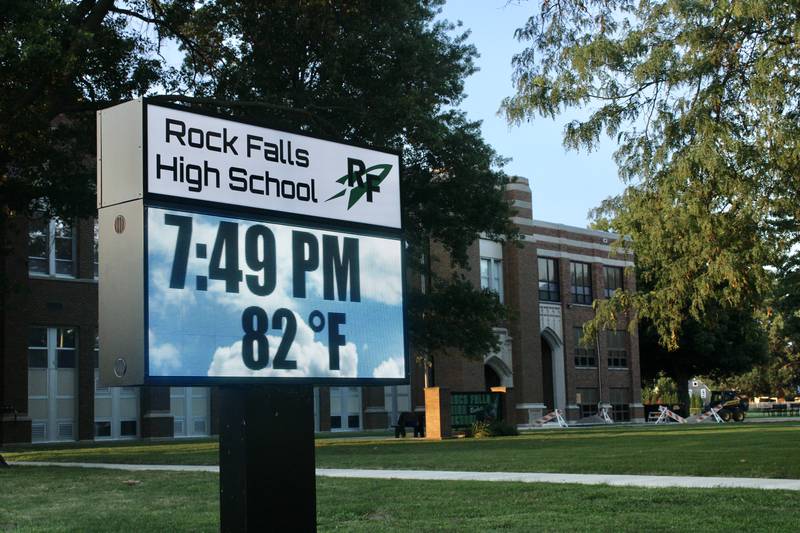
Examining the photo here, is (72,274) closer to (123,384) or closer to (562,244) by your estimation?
(562,244)

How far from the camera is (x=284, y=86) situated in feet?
89.6

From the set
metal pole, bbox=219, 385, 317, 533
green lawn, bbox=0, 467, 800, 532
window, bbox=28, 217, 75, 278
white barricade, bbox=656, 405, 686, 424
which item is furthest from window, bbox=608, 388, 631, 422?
metal pole, bbox=219, 385, 317, 533

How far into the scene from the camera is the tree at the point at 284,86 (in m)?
23.0

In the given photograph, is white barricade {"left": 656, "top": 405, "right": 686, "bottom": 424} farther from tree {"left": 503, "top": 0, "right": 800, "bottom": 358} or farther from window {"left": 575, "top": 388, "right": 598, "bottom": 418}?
tree {"left": 503, "top": 0, "right": 800, "bottom": 358}

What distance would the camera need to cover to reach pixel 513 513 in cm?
1065

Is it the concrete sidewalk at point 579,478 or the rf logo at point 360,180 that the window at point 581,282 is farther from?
the rf logo at point 360,180

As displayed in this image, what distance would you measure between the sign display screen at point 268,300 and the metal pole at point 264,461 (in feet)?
0.79

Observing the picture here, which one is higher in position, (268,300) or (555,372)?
(268,300)

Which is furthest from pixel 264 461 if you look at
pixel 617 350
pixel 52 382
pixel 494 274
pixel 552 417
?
pixel 617 350

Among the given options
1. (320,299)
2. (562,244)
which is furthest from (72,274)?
(320,299)

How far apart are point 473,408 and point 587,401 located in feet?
94.2

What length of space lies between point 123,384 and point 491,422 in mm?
32519

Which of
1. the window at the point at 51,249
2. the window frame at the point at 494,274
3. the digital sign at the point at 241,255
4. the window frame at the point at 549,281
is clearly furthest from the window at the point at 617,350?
the digital sign at the point at 241,255

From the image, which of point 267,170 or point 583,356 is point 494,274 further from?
point 267,170
